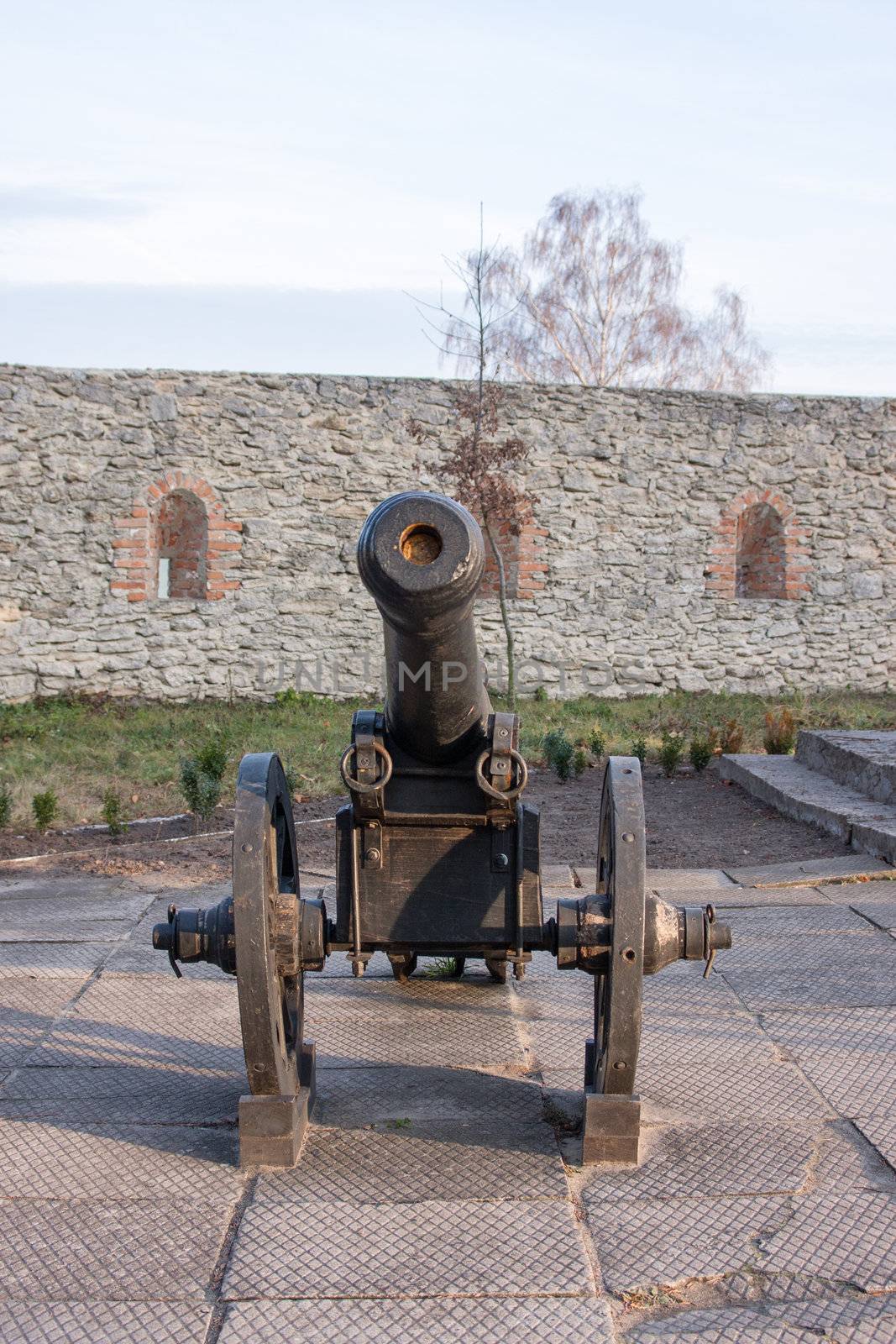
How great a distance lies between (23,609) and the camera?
11609 millimetres

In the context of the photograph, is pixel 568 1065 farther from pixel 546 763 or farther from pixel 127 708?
pixel 127 708

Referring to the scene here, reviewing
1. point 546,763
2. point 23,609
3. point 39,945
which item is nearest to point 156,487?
point 23,609

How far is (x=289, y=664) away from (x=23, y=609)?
2623mm

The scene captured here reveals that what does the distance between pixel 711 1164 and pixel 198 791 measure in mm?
4251

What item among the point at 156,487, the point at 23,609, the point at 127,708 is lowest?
the point at 127,708

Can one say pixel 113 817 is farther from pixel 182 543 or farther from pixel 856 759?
pixel 182 543

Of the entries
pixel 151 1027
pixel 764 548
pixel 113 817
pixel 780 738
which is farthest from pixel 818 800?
pixel 764 548

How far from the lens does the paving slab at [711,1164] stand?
2.55 metres

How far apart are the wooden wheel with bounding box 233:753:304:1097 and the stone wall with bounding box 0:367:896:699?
9.37 metres

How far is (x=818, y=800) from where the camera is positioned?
6.85m

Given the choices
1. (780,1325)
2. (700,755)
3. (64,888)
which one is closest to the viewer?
(780,1325)

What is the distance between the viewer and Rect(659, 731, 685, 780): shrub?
339 inches

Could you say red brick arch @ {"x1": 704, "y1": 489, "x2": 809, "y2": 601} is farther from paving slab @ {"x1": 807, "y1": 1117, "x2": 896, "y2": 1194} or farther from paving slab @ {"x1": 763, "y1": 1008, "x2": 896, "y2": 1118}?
paving slab @ {"x1": 807, "y1": 1117, "x2": 896, "y2": 1194}

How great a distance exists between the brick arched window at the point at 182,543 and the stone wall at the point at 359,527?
20 centimetres
